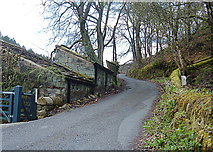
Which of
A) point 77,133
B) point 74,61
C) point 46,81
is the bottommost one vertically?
point 77,133

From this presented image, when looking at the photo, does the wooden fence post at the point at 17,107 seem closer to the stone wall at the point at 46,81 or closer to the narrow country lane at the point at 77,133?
the stone wall at the point at 46,81

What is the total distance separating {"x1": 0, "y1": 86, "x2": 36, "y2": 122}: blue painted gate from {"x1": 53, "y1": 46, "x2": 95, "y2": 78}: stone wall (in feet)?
14.2

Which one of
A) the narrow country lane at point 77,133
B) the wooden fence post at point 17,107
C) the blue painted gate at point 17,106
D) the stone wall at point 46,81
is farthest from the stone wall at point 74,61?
the wooden fence post at point 17,107

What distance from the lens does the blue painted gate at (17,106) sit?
259 inches

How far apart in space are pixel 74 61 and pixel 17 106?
18.8ft

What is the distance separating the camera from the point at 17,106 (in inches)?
259

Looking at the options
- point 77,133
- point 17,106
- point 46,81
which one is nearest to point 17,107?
point 17,106

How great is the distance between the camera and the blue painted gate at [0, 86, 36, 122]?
6.59 m

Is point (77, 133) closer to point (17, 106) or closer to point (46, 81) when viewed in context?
point (17, 106)

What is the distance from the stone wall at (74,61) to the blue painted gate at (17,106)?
14.2 ft

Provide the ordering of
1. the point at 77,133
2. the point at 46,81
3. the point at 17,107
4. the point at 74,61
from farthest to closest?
1. the point at 74,61
2. the point at 46,81
3. the point at 17,107
4. the point at 77,133

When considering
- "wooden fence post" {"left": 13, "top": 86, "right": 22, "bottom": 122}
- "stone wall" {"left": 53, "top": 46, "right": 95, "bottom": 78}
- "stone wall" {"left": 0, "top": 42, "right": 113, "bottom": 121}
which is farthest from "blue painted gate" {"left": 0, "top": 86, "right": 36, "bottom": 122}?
"stone wall" {"left": 53, "top": 46, "right": 95, "bottom": 78}

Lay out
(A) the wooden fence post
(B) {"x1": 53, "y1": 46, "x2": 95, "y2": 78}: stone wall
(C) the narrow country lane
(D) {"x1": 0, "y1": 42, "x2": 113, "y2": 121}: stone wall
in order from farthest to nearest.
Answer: (B) {"x1": 53, "y1": 46, "x2": 95, "y2": 78}: stone wall, (D) {"x1": 0, "y1": 42, "x2": 113, "y2": 121}: stone wall, (A) the wooden fence post, (C) the narrow country lane

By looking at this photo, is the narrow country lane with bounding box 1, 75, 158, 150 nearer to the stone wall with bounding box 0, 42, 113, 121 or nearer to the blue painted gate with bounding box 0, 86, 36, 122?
the blue painted gate with bounding box 0, 86, 36, 122
